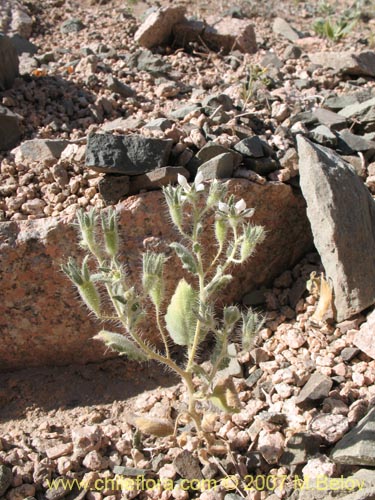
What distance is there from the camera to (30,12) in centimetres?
561

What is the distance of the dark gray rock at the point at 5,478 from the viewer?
93.4 inches

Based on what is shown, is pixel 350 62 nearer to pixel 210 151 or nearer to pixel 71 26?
pixel 210 151

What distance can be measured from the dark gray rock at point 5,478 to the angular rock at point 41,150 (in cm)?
169

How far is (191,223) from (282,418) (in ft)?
3.71

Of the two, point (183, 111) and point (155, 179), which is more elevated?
point (183, 111)

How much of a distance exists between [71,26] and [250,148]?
3.11 metres

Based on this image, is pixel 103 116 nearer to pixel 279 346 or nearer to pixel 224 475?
pixel 279 346

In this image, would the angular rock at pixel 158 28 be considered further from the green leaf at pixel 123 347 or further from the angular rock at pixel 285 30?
the green leaf at pixel 123 347

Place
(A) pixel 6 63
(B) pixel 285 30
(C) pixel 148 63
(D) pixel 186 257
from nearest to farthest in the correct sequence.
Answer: (D) pixel 186 257 < (A) pixel 6 63 < (C) pixel 148 63 < (B) pixel 285 30

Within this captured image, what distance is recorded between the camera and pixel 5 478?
94.0 inches

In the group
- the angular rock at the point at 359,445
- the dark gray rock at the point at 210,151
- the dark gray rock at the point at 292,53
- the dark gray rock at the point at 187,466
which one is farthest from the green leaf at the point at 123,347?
the dark gray rock at the point at 292,53

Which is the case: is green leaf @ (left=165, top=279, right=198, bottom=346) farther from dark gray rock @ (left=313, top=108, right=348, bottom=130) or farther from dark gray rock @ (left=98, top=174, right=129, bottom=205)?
dark gray rock @ (left=313, top=108, right=348, bottom=130)

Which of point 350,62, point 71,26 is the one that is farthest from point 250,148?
point 71,26

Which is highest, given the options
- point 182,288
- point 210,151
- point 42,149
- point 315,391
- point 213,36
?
point 213,36
